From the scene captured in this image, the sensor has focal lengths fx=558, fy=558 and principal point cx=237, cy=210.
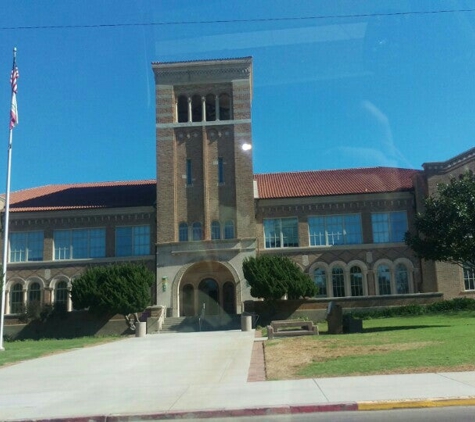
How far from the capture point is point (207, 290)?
1720 inches

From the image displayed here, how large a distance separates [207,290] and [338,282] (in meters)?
10.1

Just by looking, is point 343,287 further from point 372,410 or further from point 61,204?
point 372,410

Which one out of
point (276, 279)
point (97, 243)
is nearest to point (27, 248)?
point (97, 243)

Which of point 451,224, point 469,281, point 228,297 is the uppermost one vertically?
point 451,224

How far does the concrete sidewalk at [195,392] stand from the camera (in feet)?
30.0

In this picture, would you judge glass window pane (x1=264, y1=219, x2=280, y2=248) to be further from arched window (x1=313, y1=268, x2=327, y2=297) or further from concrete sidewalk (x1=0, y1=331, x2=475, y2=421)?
concrete sidewalk (x1=0, y1=331, x2=475, y2=421)

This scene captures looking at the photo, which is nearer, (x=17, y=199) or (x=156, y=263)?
(x=156, y=263)

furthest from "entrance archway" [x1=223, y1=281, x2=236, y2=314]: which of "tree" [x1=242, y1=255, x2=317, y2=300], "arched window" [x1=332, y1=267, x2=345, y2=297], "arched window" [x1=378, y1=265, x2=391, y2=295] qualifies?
"arched window" [x1=378, y1=265, x2=391, y2=295]

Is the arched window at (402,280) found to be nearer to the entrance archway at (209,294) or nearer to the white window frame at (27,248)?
the entrance archway at (209,294)

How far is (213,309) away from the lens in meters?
43.2

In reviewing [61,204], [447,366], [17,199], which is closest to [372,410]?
[447,366]

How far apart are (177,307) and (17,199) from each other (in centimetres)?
1795

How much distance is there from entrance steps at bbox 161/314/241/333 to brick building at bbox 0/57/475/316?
211cm

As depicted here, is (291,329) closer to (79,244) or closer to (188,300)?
(188,300)
